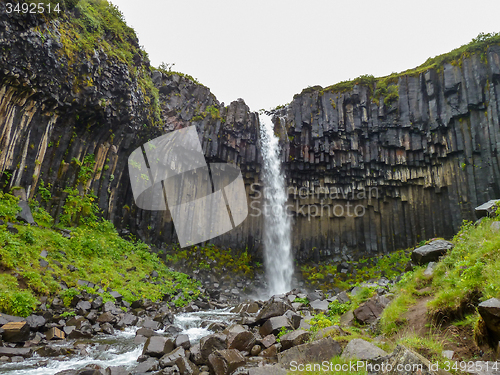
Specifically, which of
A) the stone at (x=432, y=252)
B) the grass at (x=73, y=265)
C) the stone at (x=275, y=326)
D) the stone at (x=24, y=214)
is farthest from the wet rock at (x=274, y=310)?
the stone at (x=24, y=214)

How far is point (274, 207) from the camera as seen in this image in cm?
2611

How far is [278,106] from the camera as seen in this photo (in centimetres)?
2808

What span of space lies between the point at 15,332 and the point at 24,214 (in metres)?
7.97

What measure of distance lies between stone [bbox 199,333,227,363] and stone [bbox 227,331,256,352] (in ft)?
0.45

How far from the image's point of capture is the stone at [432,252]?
8.30 meters

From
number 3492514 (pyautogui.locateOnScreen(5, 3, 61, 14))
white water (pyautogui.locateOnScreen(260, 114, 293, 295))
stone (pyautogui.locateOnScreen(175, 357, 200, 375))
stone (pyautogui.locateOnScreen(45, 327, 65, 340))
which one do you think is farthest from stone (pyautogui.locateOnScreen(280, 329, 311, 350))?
white water (pyautogui.locateOnScreen(260, 114, 293, 295))

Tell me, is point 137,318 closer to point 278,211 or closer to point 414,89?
point 278,211

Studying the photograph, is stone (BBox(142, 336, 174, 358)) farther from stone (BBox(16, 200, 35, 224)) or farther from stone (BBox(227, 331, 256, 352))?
stone (BBox(16, 200, 35, 224))

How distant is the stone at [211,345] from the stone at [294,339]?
131 centimetres

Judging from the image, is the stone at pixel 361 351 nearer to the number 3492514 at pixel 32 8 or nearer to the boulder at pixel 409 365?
the boulder at pixel 409 365

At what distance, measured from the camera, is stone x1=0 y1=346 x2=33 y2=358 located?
20.6ft

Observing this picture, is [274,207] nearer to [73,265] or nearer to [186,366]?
[73,265]

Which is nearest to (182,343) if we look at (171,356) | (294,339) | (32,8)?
(171,356)

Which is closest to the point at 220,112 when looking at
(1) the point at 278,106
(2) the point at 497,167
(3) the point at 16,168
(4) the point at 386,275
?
(1) the point at 278,106
